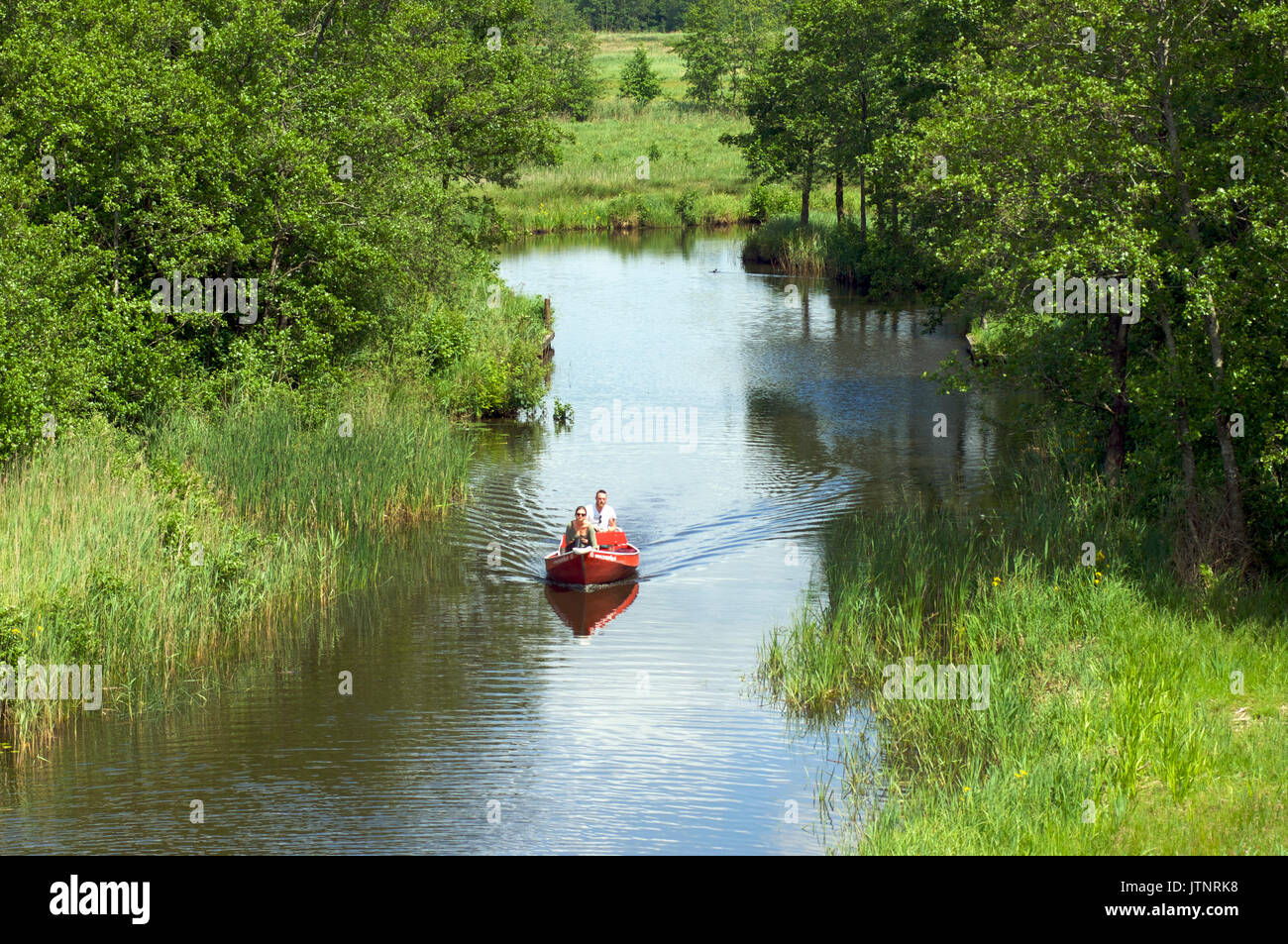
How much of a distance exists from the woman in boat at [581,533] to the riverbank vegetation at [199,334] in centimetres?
328

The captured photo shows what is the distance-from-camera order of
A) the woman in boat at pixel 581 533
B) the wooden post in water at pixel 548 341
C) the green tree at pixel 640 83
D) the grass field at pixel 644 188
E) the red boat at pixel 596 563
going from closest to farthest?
the red boat at pixel 596 563, the woman in boat at pixel 581 533, the wooden post in water at pixel 548 341, the grass field at pixel 644 188, the green tree at pixel 640 83

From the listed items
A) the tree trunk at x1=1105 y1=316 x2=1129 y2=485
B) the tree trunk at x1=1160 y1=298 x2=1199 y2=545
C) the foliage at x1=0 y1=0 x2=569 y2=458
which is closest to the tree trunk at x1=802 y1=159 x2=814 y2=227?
the foliage at x1=0 y1=0 x2=569 y2=458

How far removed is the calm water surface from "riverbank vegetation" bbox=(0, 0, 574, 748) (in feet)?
3.48

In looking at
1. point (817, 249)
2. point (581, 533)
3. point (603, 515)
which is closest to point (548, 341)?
point (603, 515)

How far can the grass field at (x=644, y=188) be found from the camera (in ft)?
230

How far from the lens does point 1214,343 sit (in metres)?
15.3

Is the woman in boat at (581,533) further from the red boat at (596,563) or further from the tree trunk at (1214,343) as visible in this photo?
the tree trunk at (1214,343)

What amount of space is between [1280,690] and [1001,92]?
9153 mm

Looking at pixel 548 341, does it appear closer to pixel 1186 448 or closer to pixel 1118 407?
pixel 1118 407

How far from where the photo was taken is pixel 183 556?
16812 millimetres

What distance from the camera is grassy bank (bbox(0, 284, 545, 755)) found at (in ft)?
48.8

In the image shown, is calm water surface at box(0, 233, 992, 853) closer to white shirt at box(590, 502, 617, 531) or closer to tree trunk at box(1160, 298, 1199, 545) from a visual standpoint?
white shirt at box(590, 502, 617, 531)

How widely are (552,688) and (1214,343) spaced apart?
8.91 m

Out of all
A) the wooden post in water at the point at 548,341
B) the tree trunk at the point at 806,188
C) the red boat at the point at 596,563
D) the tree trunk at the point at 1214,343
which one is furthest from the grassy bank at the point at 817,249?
the tree trunk at the point at 1214,343
